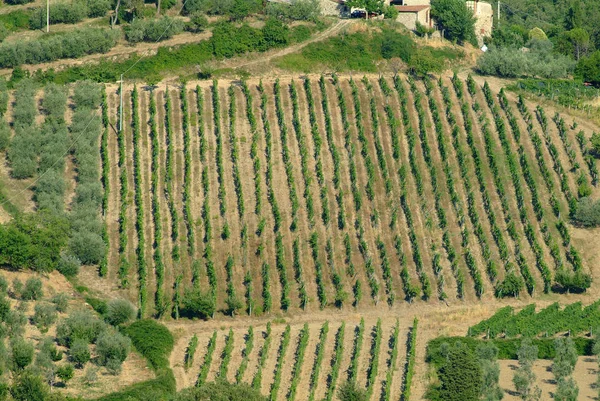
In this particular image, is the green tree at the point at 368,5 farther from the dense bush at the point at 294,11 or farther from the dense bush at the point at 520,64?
the dense bush at the point at 520,64

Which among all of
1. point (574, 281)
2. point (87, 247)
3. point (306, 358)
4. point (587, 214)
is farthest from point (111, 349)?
point (587, 214)

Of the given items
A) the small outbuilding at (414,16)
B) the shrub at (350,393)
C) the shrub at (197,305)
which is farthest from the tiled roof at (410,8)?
the shrub at (350,393)

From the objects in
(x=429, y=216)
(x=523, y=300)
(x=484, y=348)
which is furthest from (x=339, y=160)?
(x=484, y=348)

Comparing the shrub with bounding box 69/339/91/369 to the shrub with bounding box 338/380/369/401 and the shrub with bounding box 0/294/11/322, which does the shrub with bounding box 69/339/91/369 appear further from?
the shrub with bounding box 338/380/369/401

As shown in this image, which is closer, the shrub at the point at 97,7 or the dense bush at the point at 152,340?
the dense bush at the point at 152,340

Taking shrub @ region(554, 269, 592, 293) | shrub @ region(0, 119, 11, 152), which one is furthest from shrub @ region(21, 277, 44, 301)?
shrub @ region(554, 269, 592, 293)
